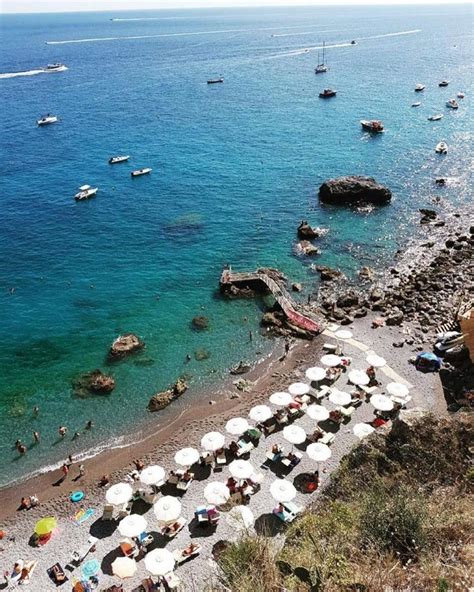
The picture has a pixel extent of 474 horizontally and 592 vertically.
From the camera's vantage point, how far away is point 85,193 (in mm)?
73438

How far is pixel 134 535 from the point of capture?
26203 millimetres

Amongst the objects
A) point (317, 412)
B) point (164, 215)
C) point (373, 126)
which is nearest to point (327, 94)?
point (373, 126)

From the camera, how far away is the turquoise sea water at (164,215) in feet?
136

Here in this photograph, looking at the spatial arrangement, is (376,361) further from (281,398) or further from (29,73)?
(29,73)

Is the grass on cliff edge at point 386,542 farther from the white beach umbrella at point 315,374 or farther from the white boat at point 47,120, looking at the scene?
the white boat at point 47,120

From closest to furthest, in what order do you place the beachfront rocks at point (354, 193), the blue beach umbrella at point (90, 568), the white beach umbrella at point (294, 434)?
the blue beach umbrella at point (90, 568)
the white beach umbrella at point (294, 434)
the beachfront rocks at point (354, 193)

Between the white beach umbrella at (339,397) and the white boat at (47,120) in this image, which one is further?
the white boat at (47,120)

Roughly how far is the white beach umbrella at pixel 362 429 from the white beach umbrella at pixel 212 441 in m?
9.00

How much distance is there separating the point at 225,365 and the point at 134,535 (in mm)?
17582

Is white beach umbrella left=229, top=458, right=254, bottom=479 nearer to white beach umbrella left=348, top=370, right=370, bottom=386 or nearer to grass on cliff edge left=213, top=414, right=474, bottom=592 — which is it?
grass on cliff edge left=213, top=414, right=474, bottom=592

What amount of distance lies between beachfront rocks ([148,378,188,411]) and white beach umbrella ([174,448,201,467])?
6477 millimetres

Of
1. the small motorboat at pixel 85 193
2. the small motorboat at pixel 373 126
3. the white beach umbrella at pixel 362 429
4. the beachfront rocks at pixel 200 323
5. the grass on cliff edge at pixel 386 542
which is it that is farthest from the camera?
the small motorboat at pixel 373 126

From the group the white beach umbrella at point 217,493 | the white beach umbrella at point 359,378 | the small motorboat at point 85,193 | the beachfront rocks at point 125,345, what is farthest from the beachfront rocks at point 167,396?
the small motorboat at point 85,193

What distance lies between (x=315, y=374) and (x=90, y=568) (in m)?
20.0
